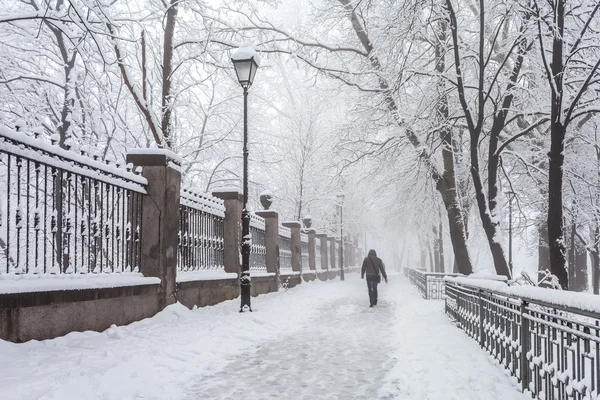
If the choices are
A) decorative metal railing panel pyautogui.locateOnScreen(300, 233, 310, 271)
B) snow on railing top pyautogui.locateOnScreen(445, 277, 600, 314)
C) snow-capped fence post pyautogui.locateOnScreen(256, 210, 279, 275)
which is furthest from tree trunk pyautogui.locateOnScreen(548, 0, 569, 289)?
→ decorative metal railing panel pyautogui.locateOnScreen(300, 233, 310, 271)

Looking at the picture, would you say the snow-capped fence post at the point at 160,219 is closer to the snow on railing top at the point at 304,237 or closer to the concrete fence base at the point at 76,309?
the concrete fence base at the point at 76,309

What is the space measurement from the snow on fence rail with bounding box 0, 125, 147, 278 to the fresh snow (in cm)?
8

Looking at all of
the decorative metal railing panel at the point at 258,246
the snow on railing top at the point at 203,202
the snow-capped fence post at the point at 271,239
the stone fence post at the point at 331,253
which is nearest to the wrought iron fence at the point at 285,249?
the snow-capped fence post at the point at 271,239

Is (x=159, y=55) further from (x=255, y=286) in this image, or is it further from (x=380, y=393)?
(x=380, y=393)

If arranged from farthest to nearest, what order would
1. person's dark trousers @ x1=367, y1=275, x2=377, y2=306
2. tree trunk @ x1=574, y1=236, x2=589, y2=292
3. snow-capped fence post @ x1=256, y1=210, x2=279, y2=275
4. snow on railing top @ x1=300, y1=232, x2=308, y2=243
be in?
snow on railing top @ x1=300, y1=232, x2=308, y2=243, tree trunk @ x1=574, y1=236, x2=589, y2=292, snow-capped fence post @ x1=256, y1=210, x2=279, y2=275, person's dark trousers @ x1=367, y1=275, x2=377, y2=306

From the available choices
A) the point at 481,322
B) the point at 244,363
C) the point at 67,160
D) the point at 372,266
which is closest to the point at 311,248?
the point at 372,266

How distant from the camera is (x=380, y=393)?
5.19m

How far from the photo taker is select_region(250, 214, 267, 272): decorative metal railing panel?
1544cm

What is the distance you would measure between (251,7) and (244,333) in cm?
1214

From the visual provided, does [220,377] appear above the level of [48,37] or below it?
below

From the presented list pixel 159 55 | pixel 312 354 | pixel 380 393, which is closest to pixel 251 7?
pixel 159 55

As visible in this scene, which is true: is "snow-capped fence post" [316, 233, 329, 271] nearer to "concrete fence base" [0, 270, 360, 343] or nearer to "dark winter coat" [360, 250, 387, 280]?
"dark winter coat" [360, 250, 387, 280]

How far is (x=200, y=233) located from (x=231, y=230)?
190 centimetres

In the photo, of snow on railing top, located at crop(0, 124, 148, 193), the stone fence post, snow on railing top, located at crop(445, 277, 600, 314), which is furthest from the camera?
the stone fence post
